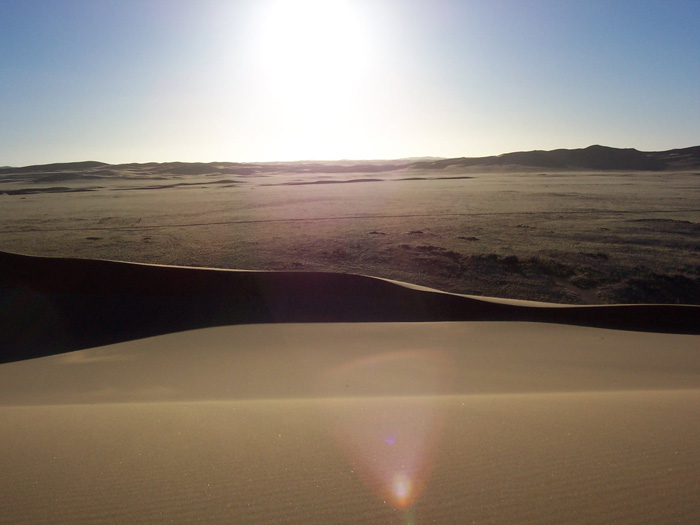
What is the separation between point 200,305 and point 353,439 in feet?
20.7

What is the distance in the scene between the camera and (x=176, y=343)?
24.8ft

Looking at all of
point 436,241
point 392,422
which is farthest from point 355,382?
point 436,241

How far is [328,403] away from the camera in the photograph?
4.58 meters

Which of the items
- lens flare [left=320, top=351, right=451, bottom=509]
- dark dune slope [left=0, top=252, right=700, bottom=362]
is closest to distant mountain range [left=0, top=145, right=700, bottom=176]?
dark dune slope [left=0, top=252, right=700, bottom=362]

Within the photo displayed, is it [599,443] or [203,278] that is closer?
[599,443]

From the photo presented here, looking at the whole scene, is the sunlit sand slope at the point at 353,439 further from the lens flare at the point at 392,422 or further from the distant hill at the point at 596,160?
the distant hill at the point at 596,160

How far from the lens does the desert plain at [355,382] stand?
9.01 feet

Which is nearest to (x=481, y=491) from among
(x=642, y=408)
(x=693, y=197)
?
(x=642, y=408)

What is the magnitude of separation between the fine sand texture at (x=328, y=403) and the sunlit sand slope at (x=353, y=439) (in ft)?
0.05

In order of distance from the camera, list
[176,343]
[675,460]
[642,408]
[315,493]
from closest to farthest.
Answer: [315,493] → [675,460] → [642,408] → [176,343]

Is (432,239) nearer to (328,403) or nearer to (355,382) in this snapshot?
(355,382)

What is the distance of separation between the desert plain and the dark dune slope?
35mm

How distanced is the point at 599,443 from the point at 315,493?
1830 millimetres

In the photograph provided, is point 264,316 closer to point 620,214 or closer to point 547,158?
point 620,214
